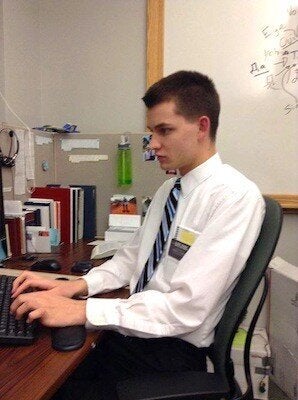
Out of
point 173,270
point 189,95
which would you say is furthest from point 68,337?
point 189,95

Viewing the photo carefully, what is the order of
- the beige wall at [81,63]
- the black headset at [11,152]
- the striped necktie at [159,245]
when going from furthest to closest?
the beige wall at [81,63], the black headset at [11,152], the striped necktie at [159,245]

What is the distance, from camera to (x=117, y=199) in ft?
6.22

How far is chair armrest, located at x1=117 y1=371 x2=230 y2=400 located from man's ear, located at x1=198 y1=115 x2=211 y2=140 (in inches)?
25.6

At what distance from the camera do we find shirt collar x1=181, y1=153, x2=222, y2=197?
3.51ft

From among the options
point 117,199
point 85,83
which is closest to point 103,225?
point 117,199

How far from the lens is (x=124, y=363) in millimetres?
1041

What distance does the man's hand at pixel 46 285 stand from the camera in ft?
3.19

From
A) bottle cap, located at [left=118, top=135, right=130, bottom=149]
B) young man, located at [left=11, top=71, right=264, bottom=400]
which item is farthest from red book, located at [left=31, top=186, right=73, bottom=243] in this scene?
young man, located at [left=11, top=71, right=264, bottom=400]

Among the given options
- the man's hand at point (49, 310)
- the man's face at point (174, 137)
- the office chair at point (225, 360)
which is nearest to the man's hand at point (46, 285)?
the man's hand at point (49, 310)

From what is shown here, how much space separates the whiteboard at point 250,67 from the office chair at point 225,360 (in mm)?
1185

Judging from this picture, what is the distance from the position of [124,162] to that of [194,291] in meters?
1.18

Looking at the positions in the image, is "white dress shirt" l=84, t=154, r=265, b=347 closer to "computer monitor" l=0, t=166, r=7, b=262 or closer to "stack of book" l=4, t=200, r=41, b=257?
"computer monitor" l=0, t=166, r=7, b=262

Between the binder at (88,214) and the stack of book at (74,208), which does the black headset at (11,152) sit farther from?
the binder at (88,214)

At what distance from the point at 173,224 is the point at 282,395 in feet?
4.34
